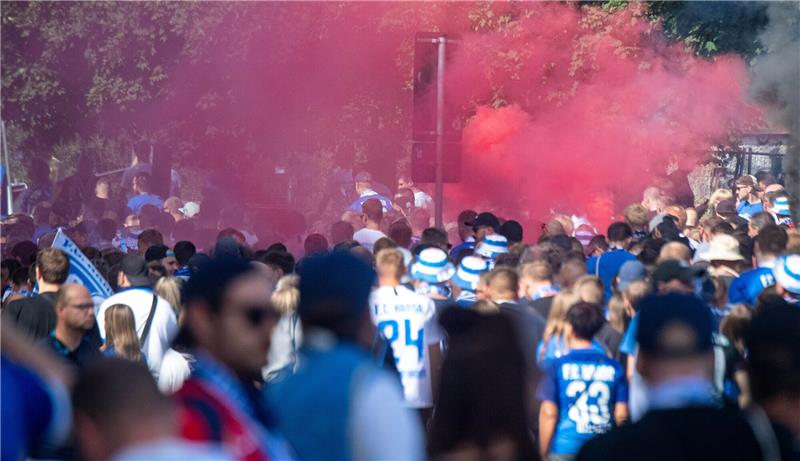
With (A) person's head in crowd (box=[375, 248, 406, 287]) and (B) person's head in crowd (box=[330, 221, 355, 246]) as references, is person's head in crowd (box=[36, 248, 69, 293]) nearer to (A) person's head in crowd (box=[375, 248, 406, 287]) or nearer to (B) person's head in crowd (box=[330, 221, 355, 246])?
(A) person's head in crowd (box=[375, 248, 406, 287])

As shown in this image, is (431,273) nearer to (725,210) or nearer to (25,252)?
(25,252)

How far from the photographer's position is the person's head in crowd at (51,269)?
7086 millimetres

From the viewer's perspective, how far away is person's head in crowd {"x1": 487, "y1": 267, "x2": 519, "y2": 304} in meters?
6.88

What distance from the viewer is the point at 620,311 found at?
6898mm

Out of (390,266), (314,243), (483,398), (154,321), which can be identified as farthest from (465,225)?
(483,398)

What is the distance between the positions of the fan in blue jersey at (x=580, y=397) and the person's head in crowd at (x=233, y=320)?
2722mm

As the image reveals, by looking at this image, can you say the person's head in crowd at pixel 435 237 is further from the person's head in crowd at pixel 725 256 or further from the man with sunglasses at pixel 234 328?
the man with sunglasses at pixel 234 328

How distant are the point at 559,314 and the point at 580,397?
0.59 meters

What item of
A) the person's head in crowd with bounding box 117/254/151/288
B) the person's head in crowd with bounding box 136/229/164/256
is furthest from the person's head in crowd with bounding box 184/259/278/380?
the person's head in crowd with bounding box 136/229/164/256

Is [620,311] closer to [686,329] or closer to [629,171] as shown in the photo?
[686,329]

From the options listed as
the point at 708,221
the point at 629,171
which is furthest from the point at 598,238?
the point at 629,171

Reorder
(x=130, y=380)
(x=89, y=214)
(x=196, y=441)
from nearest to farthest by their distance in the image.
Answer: (x=130, y=380), (x=196, y=441), (x=89, y=214)

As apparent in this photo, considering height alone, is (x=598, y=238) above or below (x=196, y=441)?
above

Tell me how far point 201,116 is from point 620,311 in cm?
1620
